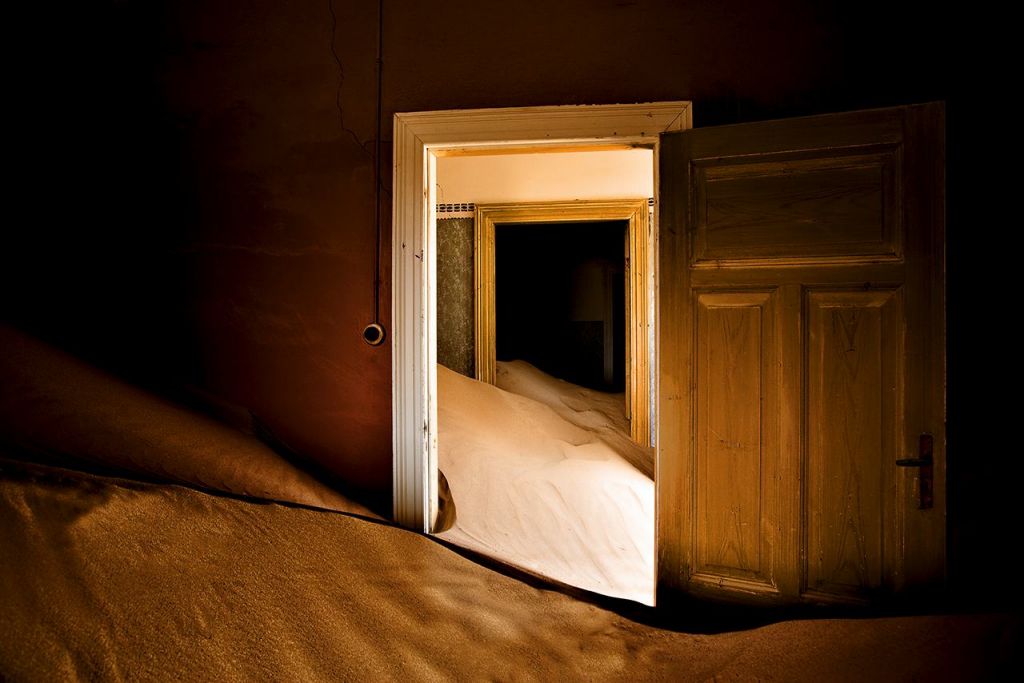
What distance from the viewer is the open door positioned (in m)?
1.98

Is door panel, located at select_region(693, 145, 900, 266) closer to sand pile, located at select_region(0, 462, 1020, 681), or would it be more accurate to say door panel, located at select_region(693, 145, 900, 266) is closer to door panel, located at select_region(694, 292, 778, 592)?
door panel, located at select_region(694, 292, 778, 592)

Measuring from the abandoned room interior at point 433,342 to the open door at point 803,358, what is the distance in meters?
0.01

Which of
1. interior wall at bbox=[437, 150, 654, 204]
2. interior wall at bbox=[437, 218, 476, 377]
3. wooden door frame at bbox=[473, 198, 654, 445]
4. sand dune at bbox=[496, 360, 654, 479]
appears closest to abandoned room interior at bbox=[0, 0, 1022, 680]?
interior wall at bbox=[437, 150, 654, 204]

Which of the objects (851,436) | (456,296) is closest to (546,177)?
(456,296)

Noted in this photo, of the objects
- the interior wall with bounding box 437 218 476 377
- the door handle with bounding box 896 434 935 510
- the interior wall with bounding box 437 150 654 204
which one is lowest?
the door handle with bounding box 896 434 935 510

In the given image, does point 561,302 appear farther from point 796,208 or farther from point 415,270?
point 796,208

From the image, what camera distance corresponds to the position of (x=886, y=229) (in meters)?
2.04

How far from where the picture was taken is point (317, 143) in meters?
2.66

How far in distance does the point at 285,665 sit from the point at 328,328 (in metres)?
1.55

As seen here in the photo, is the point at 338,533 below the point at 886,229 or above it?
below

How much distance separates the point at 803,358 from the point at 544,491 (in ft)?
7.52

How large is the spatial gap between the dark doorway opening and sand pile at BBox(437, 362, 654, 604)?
331 cm

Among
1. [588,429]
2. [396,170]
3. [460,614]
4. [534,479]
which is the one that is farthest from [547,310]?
[460,614]

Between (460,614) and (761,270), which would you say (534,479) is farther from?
(761,270)
